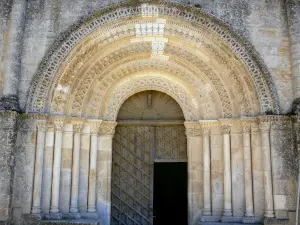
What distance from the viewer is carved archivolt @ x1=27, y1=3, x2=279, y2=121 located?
7.08 metres

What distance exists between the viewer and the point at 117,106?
799 centimetres

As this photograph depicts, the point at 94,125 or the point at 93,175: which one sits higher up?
the point at 94,125

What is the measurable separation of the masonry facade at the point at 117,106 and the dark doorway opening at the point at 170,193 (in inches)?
19.7

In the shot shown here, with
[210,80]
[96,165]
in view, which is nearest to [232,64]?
[210,80]

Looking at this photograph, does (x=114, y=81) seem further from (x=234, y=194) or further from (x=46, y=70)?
(x=234, y=194)

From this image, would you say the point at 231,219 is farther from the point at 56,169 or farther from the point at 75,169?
the point at 56,169

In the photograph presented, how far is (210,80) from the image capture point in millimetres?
7742

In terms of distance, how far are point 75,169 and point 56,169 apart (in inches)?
16.5

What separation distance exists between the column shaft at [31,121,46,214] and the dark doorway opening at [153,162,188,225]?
2.76 m

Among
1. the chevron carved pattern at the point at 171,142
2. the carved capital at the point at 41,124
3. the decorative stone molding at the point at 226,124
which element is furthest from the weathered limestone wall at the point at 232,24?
the chevron carved pattern at the point at 171,142

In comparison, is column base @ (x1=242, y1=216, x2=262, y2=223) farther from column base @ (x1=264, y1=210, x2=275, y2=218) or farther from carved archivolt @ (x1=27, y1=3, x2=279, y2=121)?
carved archivolt @ (x1=27, y1=3, x2=279, y2=121)

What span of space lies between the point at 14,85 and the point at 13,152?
1359 mm

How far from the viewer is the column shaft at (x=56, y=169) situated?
6.87 metres

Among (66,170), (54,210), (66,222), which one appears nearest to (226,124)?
(66,170)
